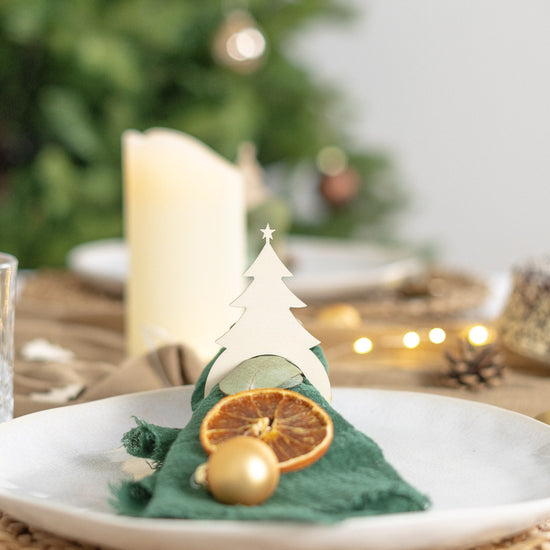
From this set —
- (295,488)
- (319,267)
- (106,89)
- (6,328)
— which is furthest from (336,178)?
(295,488)

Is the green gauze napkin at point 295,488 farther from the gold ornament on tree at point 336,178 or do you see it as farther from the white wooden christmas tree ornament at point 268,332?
the gold ornament on tree at point 336,178

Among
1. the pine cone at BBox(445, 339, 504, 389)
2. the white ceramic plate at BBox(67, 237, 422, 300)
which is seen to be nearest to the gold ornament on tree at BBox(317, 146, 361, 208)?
the white ceramic plate at BBox(67, 237, 422, 300)

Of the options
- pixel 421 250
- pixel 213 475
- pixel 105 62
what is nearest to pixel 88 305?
pixel 213 475

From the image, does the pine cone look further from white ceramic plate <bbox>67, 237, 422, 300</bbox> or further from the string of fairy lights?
white ceramic plate <bbox>67, 237, 422, 300</bbox>

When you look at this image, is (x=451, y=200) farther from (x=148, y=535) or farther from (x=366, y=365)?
(x=148, y=535)

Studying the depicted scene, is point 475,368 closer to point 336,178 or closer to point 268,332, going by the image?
point 268,332

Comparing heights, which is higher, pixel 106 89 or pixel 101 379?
pixel 106 89
